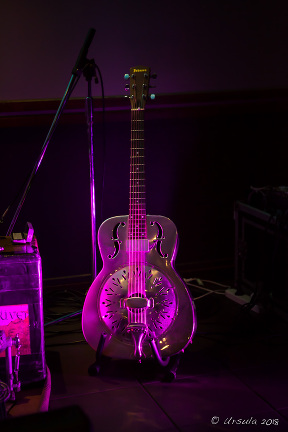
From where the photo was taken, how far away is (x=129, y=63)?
349 cm

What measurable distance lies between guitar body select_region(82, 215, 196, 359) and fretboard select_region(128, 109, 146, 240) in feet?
0.13

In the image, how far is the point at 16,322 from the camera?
2.48m

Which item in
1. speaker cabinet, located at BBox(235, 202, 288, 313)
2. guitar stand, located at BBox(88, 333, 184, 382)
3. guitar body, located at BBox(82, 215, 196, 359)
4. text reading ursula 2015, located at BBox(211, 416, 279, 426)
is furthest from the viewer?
speaker cabinet, located at BBox(235, 202, 288, 313)

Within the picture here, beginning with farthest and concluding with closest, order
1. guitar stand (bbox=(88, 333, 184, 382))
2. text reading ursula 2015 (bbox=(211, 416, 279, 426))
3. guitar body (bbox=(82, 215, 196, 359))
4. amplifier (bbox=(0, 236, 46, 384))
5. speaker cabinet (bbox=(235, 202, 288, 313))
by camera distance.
Answer: speaker cabinet (bbox=(235, 202, 288, 313)) → guitar body (bbox=(82, 215, 196, 359)) → guitar stand (bbox=(88, 333, 184, 382)) → amplifier (bbox=(0, 236, 46, 384)) → text reading ursula 2015 (bbox=(211, 416, 279, 426))

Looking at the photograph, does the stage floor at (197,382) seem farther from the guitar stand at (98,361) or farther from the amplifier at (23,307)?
the amplifier at (23,307)

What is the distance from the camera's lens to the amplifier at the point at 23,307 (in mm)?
2461

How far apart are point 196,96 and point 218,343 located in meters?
1.58

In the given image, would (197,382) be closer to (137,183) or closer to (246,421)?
(246,421)

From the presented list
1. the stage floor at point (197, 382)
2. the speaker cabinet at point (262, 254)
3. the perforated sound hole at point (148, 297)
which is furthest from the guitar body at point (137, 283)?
the speaker cabinet at point (262, 254)

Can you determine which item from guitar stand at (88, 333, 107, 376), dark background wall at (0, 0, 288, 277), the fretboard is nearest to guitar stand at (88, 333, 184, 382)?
guitar stand at (88, 333, 107, 376)

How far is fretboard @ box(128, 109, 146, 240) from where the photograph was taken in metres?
2.68

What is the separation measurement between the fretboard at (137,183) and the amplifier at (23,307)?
488 millimetres

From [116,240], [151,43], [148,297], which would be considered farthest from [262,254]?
[151,43]

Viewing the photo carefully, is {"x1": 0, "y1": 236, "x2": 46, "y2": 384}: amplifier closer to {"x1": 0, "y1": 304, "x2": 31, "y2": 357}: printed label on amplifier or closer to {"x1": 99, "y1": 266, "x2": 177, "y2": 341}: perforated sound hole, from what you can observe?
{"x1": 0, "y1": 304, "x2": 31, "y2": 357}: printed label on amplifier
